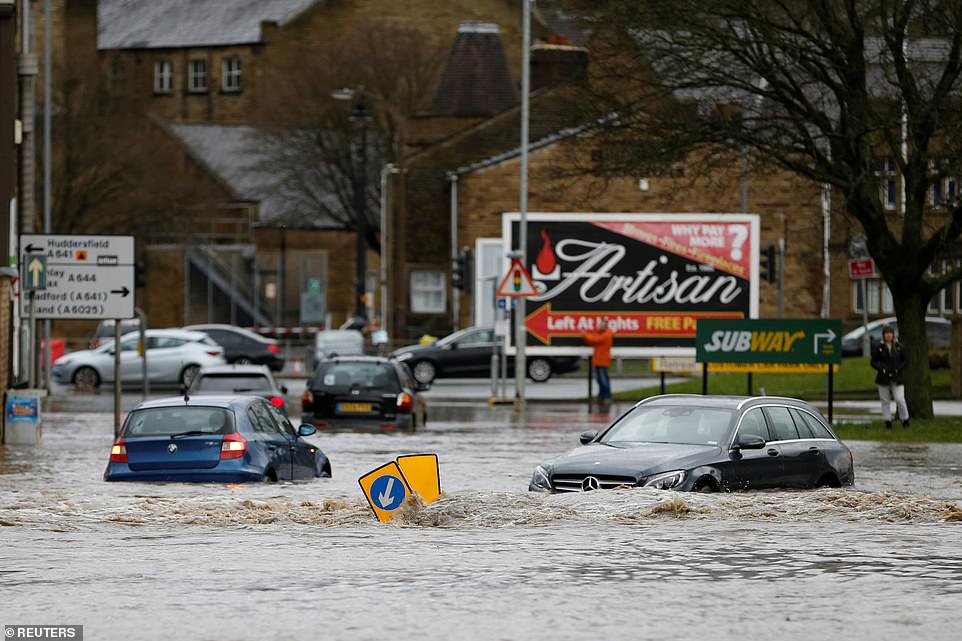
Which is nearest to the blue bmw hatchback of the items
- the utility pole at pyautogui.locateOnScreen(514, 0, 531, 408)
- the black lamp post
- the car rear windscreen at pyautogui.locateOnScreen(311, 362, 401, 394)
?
the car rear windscreen at pyautogui.locateOnScreen(311, 362, 401, 394)

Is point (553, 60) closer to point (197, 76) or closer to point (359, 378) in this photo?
point (359, 378)

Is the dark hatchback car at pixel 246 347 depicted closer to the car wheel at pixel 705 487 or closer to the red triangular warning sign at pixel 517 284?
the red triangular warning sign at pixel 517 284

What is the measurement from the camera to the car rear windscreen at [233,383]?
32.7 meters

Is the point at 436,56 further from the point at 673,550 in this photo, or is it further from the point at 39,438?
the point at 673,550

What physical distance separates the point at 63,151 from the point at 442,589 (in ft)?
215

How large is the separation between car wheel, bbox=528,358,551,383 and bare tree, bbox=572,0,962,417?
67.0 feet

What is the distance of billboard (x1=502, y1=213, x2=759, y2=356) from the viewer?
150 feet

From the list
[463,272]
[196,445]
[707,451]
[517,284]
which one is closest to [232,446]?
[196,445]

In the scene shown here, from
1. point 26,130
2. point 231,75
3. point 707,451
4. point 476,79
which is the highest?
point 231,75

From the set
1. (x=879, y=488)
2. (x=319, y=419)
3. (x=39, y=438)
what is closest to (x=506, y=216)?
(x=319, y=419)

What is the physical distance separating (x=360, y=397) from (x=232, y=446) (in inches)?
507

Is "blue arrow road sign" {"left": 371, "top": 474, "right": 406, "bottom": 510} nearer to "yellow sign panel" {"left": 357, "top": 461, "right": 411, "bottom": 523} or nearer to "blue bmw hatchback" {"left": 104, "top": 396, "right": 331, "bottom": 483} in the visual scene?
"yellow sign panel" {"left": 357, "top": 461, "right": 411, "bottom": 523}

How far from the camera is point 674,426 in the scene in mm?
18984

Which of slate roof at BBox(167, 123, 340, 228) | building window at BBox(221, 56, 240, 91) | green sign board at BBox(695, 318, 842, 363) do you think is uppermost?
building window at BBox(221, 56, 240, 91)
